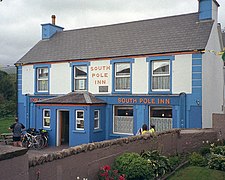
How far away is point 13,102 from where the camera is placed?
41.8 metres

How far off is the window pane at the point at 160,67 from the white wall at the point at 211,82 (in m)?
2.05

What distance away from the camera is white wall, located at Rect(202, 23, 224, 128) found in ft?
52.5

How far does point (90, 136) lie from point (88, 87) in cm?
342

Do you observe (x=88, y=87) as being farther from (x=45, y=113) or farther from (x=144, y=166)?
(x=144, y=166)

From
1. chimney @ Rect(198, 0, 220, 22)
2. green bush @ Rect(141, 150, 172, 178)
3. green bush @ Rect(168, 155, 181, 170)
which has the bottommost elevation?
green bush @ Rect(168, 155, 181, 170)

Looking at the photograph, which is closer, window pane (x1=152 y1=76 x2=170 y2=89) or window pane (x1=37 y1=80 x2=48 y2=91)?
window pane (x1=152 y1=76 x2=170 y2=89)

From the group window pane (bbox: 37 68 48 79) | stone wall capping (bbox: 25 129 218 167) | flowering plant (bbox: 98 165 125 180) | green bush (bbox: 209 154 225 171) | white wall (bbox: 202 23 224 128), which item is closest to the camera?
stone wall capping (bbox: 25 129 218 167)

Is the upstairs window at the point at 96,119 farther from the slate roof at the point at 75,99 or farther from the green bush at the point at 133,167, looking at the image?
the green bush at the point at 133,167

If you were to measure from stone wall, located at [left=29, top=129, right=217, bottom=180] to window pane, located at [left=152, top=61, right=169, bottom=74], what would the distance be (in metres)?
5.19

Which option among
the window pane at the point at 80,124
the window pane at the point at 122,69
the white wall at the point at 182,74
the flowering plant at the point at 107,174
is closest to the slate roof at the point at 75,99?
the window pane at the point at 80,124

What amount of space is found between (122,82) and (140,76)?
1.29 m

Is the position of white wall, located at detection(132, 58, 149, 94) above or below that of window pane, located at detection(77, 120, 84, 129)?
above

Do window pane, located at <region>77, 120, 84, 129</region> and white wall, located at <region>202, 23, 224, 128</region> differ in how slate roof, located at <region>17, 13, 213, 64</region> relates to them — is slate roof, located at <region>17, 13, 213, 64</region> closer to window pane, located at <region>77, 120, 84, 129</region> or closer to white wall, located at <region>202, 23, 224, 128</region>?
white wall, located at <region>202, 23, 224, 128</region>

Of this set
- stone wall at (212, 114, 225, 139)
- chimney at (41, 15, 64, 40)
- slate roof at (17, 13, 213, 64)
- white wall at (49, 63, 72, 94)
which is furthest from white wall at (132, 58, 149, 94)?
chimney at (41, 15, 64, 40)
